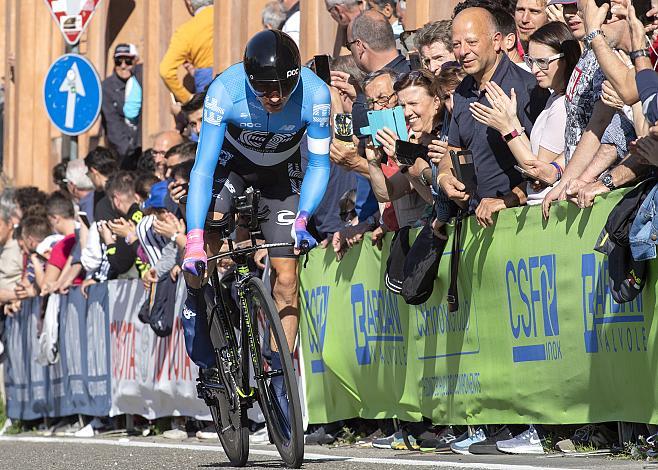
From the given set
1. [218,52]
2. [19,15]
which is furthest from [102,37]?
[218,52]

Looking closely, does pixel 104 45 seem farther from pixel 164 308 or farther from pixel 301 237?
pixel 301 237

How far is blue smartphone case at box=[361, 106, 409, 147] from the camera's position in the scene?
1048cm

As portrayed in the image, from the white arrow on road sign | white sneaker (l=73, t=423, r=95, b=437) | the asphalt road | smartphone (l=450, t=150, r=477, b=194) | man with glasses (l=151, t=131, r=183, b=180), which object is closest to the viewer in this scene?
the asphalt road

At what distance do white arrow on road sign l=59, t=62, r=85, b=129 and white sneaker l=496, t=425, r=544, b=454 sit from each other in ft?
33.5

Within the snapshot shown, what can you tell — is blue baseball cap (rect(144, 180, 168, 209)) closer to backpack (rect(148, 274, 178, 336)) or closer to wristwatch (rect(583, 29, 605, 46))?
backpack (rect(148, 274, 178, 336))

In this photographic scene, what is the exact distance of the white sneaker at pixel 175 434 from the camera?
13992 millimetres

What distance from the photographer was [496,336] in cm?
955

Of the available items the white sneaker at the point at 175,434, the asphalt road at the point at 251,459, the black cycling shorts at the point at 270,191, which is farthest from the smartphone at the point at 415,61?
the white sneaker at the point at 175,434

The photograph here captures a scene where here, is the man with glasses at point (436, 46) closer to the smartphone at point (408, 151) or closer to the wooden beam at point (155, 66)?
the smartphone at point (408, 151)

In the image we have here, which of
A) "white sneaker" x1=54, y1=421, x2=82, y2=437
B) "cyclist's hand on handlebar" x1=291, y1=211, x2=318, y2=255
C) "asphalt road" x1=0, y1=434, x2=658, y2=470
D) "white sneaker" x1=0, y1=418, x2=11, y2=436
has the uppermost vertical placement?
"cyclist's hand on handlebar" x1=291, y1=211, x2=318, y2=255

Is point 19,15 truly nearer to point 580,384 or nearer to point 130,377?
point 130,377

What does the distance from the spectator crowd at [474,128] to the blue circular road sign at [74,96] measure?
146 inches

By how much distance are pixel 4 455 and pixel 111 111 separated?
9.47 m

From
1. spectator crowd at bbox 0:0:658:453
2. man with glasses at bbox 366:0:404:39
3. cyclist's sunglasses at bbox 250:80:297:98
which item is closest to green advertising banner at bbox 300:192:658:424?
spectator crowd at bbox 0:0:658:453
